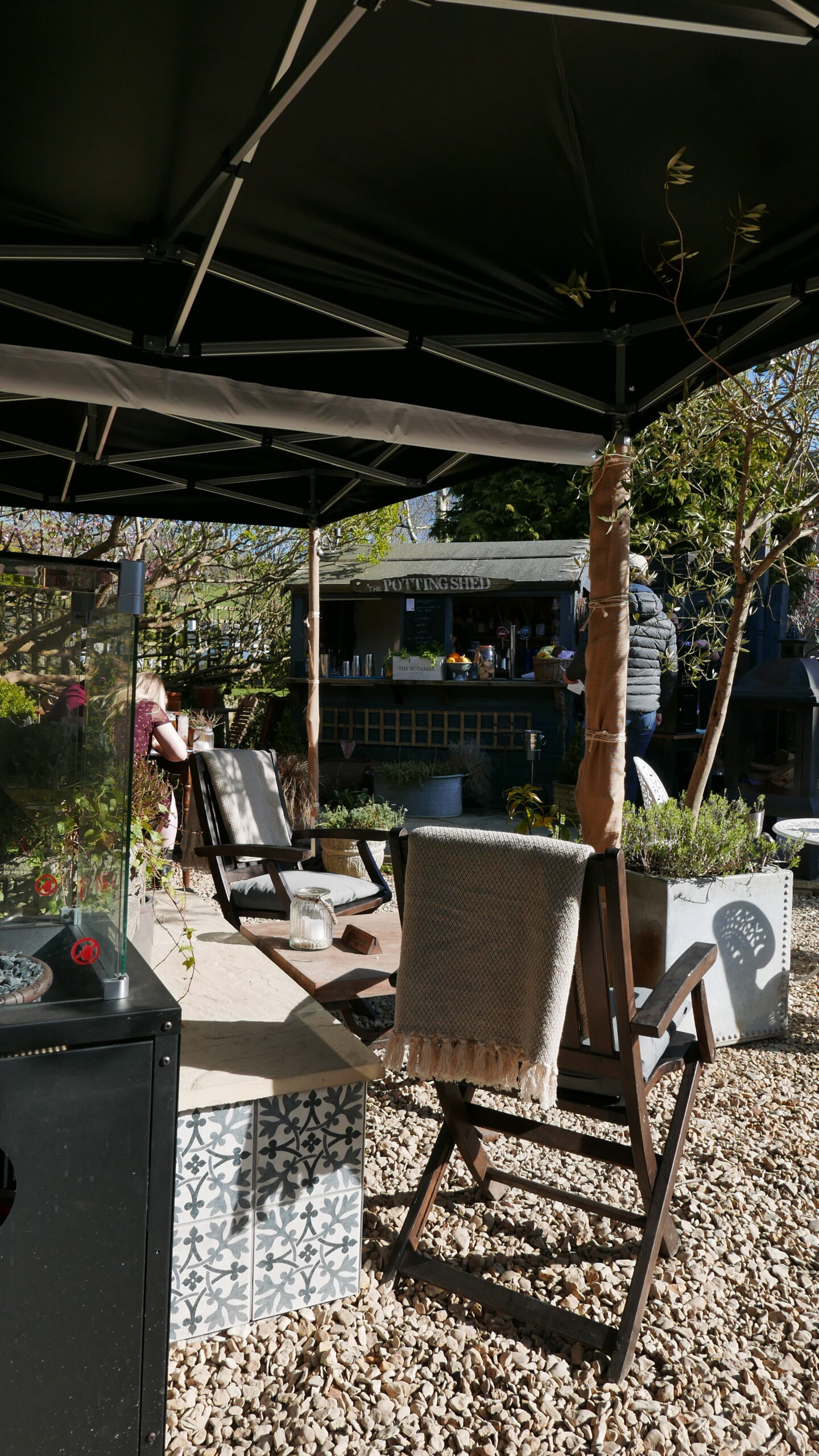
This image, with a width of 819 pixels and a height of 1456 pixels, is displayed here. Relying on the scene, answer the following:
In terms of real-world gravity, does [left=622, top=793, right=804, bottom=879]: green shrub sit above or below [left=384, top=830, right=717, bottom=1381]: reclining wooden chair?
above

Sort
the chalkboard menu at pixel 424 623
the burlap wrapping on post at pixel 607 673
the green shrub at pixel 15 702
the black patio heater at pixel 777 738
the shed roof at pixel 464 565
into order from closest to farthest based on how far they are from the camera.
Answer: the green shrub at pixel 15 702 → the burlap wrapping on post at pixel 607 673 → the black patio heater at pixel 777 738 → the shed roof at pixel 464 565 → the chalkboard menu at pixel 424 623

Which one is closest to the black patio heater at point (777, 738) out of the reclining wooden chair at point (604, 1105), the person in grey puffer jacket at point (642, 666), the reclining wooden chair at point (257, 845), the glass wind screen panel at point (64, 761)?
the person in grey puffer jacket at point (642, 666)

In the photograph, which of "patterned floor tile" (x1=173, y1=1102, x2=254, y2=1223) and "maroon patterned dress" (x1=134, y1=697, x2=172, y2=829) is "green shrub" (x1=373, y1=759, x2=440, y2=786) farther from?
"patterned floor tile" (x1=173, y1=1102, x2=254, y2=1223)

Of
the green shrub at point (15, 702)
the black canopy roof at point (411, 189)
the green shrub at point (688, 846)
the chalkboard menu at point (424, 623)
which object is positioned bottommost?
the green shrub at point (688, 846)

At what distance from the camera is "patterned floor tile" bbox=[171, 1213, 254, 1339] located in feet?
6.37

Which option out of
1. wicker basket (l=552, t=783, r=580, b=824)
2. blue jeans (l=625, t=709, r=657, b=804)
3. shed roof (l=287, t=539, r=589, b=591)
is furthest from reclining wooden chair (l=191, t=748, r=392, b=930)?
shed roof (l=287, t=539, r=589, b=591)

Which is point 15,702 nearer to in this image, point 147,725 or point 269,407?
point 269,407

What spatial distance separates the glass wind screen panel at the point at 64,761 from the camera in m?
1.59

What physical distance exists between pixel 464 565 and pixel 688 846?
332 inches

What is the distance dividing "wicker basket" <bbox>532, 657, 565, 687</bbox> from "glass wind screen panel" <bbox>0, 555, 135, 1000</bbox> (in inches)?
331

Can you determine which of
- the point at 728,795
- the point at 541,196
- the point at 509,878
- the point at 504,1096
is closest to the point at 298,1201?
the point at 509,878

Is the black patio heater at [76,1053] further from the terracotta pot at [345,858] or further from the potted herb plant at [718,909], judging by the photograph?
the terracotta pot at [345,858]

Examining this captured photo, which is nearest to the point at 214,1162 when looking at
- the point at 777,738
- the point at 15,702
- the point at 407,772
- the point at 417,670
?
the point at 15,702

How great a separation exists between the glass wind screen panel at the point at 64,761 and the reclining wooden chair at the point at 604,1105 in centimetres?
79
